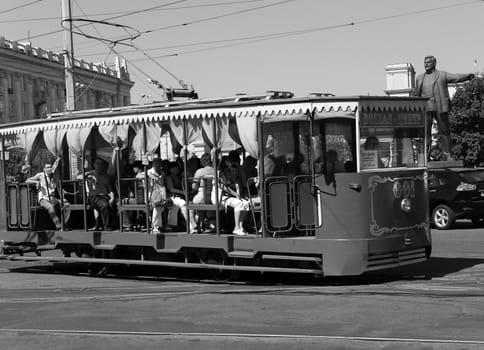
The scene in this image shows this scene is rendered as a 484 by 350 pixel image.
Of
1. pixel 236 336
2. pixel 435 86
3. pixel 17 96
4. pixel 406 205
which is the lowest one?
pixel 236 336

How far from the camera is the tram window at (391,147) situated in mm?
10953

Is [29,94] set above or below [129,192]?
above

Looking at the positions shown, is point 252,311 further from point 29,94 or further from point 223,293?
point 29,94

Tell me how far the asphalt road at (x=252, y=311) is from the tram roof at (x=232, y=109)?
262 cm

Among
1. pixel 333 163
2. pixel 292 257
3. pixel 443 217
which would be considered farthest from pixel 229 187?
pixel 443 217

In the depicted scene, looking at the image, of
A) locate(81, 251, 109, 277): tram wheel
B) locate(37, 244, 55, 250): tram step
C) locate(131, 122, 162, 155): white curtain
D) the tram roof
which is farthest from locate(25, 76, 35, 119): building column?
locate(131, 122, 162, 155): white curtain

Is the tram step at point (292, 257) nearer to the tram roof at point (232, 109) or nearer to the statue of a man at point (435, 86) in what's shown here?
the tram roof at point (232, 109)

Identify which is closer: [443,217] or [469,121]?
[443,217]

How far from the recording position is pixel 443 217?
19.4 m

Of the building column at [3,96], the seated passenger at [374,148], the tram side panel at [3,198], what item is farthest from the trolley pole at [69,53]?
the building column at [3,96]

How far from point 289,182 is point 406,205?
179 centimetres

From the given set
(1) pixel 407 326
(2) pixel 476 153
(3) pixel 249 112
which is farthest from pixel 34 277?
(2) pixel 476 153

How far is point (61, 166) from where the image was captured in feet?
47.6

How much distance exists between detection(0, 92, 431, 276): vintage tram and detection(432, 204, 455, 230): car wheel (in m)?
7.84
